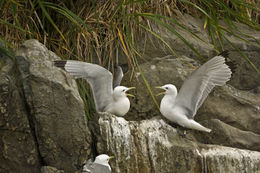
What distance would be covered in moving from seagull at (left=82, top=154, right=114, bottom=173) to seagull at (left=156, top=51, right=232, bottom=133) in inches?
34.2

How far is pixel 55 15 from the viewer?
4355 mm

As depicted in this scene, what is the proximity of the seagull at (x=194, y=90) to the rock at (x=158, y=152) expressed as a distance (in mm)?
237

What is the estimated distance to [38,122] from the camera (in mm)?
2850

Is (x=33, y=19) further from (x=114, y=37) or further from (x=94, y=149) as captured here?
(x=94, y=149)

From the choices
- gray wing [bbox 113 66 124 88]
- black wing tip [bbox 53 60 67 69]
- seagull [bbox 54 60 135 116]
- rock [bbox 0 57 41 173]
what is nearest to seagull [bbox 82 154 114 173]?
rock [bbox 0 57 41 173]

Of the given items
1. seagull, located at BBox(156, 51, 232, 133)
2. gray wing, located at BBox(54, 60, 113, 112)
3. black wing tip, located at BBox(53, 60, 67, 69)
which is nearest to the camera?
black wing tip, located at BBox(53, 60, 67, 69)

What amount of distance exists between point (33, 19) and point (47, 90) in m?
1.49

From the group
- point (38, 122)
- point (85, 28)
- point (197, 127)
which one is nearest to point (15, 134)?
point (38, 122)

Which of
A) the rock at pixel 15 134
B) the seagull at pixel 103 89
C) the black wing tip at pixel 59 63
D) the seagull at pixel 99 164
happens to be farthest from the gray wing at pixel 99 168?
the seagull at pixel 103 89

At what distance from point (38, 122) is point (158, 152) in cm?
89

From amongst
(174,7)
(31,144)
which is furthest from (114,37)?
(31,144)

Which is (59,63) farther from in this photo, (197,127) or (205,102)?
(205,102)

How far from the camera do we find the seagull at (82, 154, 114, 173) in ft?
9.37

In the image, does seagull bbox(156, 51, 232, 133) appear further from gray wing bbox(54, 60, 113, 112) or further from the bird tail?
gray wing bbox(54, 60, 113, 112)
